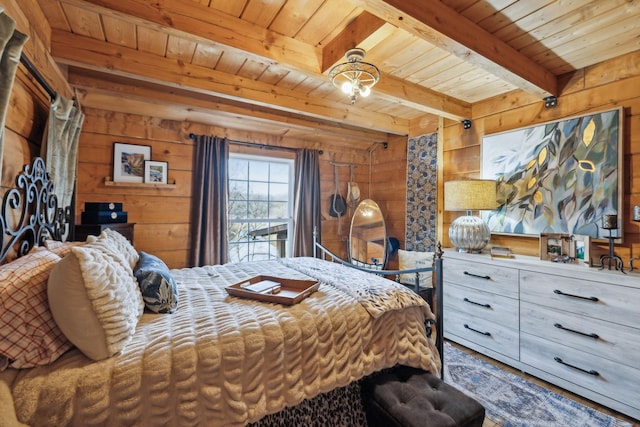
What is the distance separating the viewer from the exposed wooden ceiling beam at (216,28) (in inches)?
59.9

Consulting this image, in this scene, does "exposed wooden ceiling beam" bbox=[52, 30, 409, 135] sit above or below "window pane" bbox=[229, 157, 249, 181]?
above

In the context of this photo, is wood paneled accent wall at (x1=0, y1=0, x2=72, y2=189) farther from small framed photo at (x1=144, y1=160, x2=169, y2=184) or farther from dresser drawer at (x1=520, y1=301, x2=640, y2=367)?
dresser drawer at (x1=520, y1=301, x2=640, y2=367)

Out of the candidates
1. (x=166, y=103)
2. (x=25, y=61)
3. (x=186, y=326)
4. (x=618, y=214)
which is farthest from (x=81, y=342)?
(x=618, y=214)

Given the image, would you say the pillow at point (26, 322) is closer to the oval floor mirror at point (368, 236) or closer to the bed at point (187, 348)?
the bed at point (187, 348)

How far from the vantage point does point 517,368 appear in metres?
2.25

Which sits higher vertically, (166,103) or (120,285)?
(166,103)

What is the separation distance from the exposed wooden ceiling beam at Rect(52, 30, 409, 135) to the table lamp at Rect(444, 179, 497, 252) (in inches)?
53.5

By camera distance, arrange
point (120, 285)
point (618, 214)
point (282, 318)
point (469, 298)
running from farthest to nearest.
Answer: point (469, 298), point (618, 214), point (282, 318), point (120, 285)

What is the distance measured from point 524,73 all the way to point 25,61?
9.98 feet

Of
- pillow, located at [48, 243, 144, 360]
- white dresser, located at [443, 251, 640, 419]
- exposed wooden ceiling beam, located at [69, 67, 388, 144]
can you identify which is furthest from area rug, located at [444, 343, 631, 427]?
exposed wooden ceiling beam, located at [69, 67, 388, 144]

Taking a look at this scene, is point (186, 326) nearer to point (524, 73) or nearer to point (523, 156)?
point (524, 73)

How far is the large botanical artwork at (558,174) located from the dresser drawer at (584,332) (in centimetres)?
69

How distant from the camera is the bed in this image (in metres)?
0.94

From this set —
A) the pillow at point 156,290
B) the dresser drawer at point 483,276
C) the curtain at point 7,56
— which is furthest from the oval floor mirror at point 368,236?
the curtain at point 7,56
